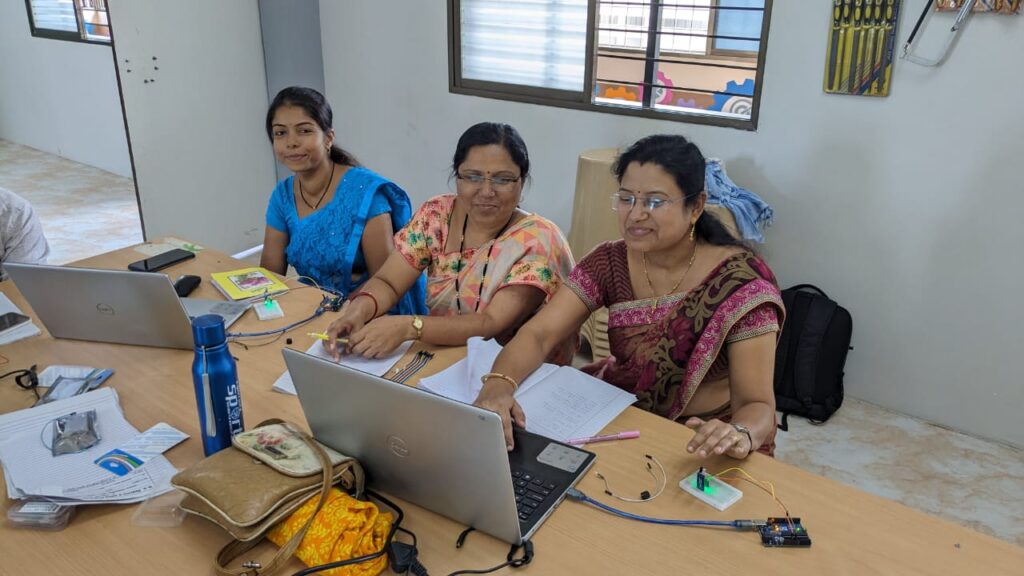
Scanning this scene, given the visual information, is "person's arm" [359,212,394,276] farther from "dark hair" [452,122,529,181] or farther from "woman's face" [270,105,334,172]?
"dark hair" [452,122,529,181]

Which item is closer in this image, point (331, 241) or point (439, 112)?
point (331, 241)

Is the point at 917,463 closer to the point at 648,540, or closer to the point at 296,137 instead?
the point at 648,540

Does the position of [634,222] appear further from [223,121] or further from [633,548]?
[223,121]

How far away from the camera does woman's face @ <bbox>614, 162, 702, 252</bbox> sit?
1.48 m

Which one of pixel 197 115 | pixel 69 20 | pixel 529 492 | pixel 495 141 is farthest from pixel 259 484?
pixel 69 20

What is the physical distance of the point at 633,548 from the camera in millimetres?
1026

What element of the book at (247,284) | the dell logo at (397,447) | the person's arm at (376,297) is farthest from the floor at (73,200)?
the dell logo at (397,447)

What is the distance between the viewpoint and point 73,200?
17.5 ft

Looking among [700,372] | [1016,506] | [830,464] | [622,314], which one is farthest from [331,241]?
[1016,506]

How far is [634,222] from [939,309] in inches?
62.8

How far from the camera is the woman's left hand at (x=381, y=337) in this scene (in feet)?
5.22

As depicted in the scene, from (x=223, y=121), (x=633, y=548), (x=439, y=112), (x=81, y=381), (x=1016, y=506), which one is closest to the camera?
(x=633, y=548)

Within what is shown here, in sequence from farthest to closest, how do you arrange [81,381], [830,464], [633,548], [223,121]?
1. [223,121]
2. [830,464]
3. [81,381]
4. [633,548]

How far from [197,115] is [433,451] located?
3.47 metres
